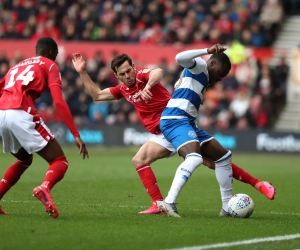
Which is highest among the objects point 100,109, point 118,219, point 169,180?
point 118,219

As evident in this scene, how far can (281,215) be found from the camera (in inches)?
403

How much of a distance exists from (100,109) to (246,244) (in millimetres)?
20882

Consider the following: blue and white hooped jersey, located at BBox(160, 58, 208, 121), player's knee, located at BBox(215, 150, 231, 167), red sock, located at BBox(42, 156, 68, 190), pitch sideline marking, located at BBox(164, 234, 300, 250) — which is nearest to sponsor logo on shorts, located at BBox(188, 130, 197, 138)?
blue and white hooped jersey, located at BBox(160, 58, 208, 121)

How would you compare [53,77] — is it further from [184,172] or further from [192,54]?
[184,172]

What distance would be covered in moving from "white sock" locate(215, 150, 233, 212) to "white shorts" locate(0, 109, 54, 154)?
8.15ft

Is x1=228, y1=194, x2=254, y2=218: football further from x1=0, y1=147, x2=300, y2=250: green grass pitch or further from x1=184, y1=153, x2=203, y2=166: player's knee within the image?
x1=184, y1=153, x2=203, y2=166: player's knee

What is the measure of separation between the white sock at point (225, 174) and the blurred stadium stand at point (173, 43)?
16.0m

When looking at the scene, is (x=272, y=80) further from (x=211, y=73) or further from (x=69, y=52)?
(x=211, y=73)

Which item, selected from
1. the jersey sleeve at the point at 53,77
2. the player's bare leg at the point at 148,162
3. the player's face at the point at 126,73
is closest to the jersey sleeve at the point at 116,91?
the player's face at the point at 126,73

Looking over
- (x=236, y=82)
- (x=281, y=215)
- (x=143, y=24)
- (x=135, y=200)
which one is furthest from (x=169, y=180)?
(x=143, y=24)

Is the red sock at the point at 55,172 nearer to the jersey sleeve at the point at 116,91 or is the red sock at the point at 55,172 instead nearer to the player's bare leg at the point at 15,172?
the player's bare leg at the point at 15,172

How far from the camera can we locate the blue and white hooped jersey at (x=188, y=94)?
9.60 m

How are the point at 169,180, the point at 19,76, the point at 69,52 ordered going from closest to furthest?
the point at 19,76, the point at 169,180, the point at 69,52

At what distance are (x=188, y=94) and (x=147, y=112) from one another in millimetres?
886
